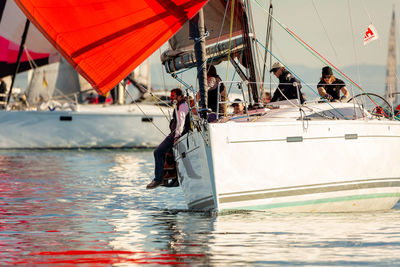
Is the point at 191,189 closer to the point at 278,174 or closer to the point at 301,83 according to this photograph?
the point at 278,174

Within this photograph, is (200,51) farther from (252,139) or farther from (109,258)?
(109,258)

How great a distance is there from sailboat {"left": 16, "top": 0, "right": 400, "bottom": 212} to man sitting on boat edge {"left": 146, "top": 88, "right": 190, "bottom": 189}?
0.26 m

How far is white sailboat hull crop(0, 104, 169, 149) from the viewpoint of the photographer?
34.8 metres

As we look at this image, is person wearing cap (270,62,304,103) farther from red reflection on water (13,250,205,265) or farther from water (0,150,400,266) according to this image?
red reflection on water (13,250,205,265)

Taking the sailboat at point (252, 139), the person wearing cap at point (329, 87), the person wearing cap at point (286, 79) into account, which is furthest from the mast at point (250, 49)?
the person wearing cap at point (329, 87)

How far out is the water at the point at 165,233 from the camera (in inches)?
348

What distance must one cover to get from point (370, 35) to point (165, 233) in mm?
6041

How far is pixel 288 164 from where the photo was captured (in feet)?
39.0

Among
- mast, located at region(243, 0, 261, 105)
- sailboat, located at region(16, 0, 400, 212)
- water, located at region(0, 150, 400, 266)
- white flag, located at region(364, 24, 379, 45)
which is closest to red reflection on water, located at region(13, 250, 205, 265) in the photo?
water, located at region(0, 150, 400, 266)

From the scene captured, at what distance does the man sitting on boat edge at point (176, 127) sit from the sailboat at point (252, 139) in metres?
0.26

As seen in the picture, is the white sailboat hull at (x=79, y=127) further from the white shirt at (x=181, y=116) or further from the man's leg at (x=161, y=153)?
the white shirt at (x=181, y=116)

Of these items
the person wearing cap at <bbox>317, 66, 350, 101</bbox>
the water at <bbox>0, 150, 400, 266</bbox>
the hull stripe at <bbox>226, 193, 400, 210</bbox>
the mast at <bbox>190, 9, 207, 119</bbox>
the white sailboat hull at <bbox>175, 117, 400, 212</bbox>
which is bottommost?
the water at <bbox>0, 150, 400, 266</bbox>

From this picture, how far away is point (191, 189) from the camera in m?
12.9


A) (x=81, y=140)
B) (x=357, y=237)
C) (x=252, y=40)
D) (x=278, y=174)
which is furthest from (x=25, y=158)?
(x=357, y=237)
